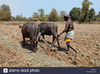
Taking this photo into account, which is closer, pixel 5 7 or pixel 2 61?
pixel 2 61

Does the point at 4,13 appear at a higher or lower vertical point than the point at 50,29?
higher

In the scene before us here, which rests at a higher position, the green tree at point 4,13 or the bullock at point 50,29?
the green tree at point 4,13

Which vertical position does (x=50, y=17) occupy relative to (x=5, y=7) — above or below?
below

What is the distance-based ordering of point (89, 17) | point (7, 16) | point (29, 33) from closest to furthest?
point (29, 33) → point (7, 16) → point (89, 17)

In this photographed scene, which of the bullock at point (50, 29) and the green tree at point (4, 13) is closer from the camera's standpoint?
the bullock at point (50, 29)

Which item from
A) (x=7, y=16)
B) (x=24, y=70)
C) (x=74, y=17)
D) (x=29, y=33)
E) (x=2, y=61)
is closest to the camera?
(x=24, y=70)

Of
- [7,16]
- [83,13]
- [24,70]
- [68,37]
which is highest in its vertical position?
[83,13]

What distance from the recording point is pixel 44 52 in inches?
193

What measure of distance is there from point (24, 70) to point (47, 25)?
3594 millimetres

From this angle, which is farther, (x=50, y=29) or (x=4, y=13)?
(x=4, y=13)

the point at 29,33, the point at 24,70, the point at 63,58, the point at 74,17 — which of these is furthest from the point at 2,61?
the point at 74,17

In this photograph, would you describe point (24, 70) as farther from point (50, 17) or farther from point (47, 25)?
point (50, 17)

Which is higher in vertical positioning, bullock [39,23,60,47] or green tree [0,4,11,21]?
green tree [0,4,11,21]

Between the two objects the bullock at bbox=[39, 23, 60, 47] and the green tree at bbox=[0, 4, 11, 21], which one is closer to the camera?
the bullock at bbox=[39, 23, 60, 47]
